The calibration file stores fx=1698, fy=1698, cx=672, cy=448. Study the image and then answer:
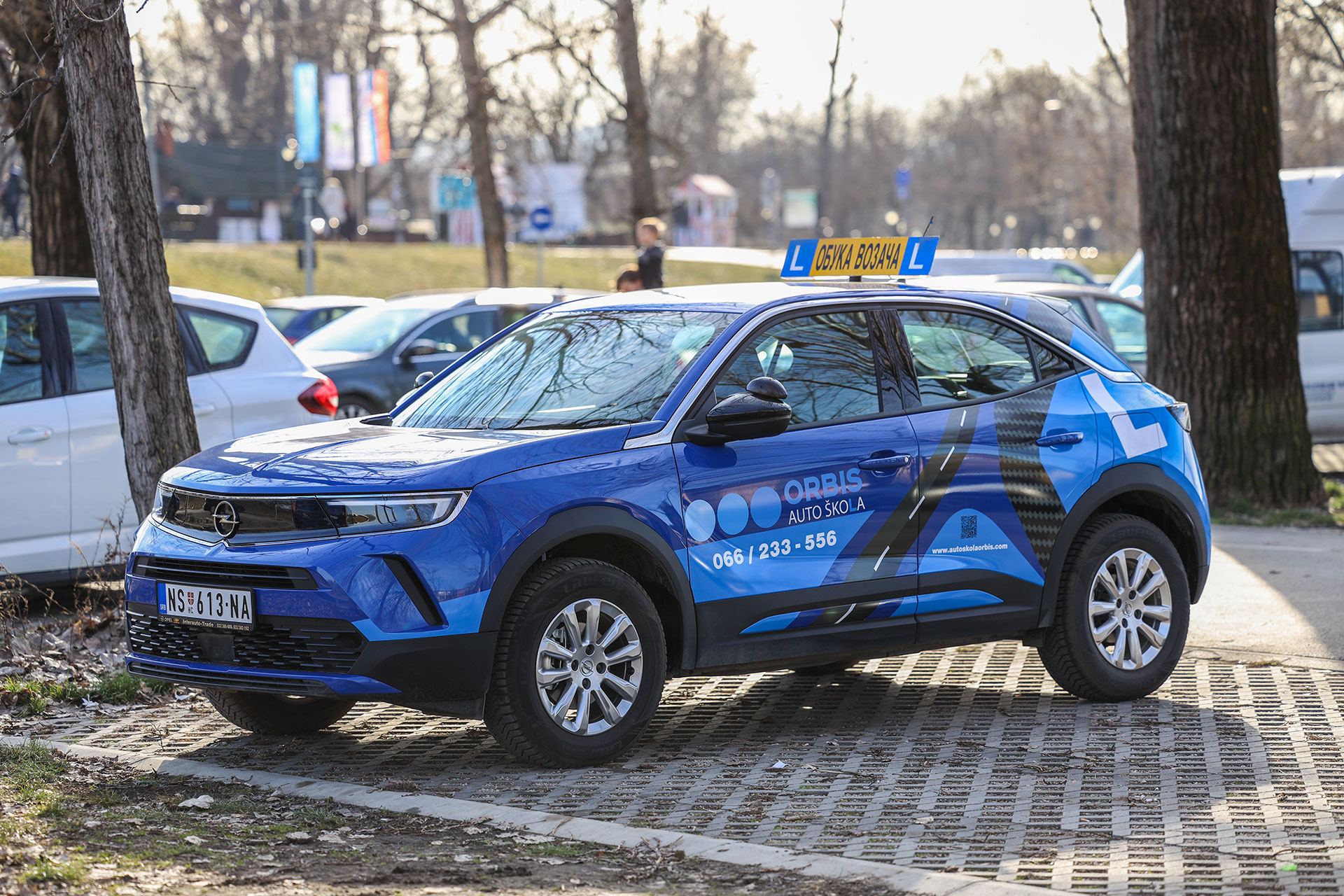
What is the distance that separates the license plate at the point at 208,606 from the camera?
18.1 feet

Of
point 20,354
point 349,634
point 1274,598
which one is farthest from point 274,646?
point 1274,598

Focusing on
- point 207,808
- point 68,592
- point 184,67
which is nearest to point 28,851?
point 207,808

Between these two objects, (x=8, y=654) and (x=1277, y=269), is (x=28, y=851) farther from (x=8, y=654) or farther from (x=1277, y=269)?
(x=1277, y=269)

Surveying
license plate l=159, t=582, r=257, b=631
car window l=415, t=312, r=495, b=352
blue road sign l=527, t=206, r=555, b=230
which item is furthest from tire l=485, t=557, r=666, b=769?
blue road sign l=527, t=206, r=555, b=230

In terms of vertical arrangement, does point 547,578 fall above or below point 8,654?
above

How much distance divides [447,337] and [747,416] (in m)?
10.7

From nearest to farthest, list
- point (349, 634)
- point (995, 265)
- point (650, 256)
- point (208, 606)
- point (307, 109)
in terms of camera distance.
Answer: point (349, 634) → point (208, 606) → point (650, 256) → point (995, 265) → point (307, 109)

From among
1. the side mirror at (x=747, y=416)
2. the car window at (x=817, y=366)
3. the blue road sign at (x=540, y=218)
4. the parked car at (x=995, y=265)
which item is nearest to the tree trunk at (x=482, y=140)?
the blue road sign at (x=540, y=218)

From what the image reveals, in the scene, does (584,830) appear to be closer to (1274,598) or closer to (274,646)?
(274,646)

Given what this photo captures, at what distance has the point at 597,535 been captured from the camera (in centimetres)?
585

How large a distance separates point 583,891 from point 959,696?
317 cm

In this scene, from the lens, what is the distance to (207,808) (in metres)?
5.37

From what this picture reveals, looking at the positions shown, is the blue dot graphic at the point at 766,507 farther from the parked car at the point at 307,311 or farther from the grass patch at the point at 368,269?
the grass patch at the point at 368,269

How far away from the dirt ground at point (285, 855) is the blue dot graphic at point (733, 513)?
1424 millimetres
